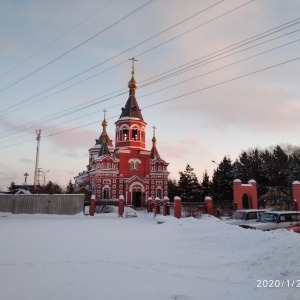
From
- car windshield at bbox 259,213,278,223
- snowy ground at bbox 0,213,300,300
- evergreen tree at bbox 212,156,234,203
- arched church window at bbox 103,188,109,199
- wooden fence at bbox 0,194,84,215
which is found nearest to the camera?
snowy ground at bbox 0,213,300,300

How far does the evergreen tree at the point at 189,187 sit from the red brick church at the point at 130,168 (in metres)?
14.0

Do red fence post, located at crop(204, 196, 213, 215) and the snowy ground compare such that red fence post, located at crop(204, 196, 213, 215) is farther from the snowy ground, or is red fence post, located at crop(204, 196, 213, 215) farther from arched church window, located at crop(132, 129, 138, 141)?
arched church window, located at crop(132, 129, 138, 141)

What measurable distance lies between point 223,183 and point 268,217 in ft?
131

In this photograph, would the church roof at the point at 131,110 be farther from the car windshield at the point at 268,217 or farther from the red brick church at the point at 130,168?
the car windshield at the point at 268,217

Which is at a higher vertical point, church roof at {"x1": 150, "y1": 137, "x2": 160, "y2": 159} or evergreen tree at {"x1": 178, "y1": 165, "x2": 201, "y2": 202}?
church roof at {"x1": 150, "y1": 137, "x2": 160, "y2": 159}

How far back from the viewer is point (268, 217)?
46.6ft

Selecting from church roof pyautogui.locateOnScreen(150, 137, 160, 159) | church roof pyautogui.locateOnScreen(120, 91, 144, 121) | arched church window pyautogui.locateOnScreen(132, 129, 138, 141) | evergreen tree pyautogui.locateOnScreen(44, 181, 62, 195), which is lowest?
evergreen tree pyautogui.locateOnScreen(44, 181, 62, 195)

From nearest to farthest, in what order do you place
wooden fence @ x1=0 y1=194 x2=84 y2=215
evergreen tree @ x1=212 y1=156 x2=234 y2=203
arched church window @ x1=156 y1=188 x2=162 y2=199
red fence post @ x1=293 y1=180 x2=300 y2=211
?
red fence post @ x1=293 y1=180 x2=300 y2=211
wooden fence @ x1=0 y1=194 x2=84 y2=215
arched church window @ x1=156 y1=188 x2=162 y2=199
evergreen tree @ x1=212 y1=156 x2=234 y2=203

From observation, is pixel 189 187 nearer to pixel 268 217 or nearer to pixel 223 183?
pixel 223 183

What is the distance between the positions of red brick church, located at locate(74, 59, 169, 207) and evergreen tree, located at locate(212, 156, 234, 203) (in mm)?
12373

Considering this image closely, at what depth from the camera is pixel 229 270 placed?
770 cm

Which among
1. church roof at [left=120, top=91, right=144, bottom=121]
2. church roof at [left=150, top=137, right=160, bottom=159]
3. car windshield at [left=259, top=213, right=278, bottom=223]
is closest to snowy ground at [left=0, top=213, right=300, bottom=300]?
car windshield at [left=259, top=213, right=278, bottom=223]

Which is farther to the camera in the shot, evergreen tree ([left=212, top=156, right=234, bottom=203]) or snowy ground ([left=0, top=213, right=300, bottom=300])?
evergreen tree ([left=212, top=156, right=234, bottom=203])

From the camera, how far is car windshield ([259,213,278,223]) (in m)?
13.9
